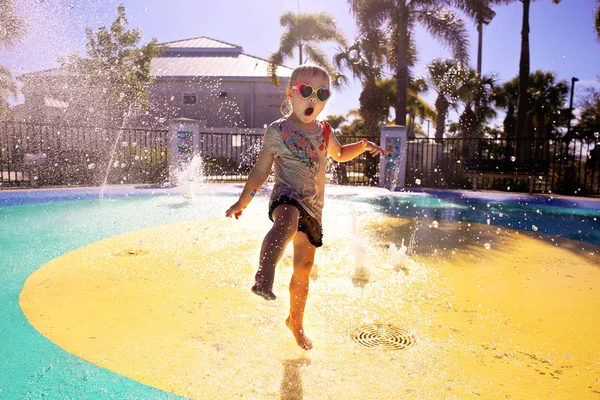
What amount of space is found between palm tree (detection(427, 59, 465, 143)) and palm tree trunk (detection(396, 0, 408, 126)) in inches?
312

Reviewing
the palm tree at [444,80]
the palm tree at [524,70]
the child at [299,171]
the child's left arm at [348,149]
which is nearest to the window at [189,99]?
the palm tree at [444,80]

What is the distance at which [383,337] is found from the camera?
9.49ft

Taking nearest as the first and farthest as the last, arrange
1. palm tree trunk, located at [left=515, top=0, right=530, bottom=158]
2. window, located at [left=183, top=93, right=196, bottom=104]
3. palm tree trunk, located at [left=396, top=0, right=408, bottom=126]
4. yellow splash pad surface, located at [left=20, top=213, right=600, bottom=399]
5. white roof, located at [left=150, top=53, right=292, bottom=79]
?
yellow splash pad surface, located at [left=20, top=213, right=600, bottom=399], palm tree trunk, located at [left=396, top=0, right=408, bottom=126], palm tree trunk, located at [left=515, top=0, right=530, bottom=158], white roof, located at [left=150, top=53, right=292, bottom=79], window, located at [left=183, top=93, right=196, bottom=104]

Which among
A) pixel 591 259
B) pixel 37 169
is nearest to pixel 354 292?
pixel 591 259

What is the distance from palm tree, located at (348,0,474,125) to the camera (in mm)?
17297

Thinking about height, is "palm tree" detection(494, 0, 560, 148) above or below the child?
above

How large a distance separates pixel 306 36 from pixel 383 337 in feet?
71.3

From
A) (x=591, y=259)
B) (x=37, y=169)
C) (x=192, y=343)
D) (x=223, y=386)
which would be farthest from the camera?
(x=37, y=169)

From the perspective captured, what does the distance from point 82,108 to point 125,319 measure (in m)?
21.3

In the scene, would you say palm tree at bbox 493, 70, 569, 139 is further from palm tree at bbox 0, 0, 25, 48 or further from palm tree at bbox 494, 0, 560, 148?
palm tree at bbox 0, 0, 25, 48

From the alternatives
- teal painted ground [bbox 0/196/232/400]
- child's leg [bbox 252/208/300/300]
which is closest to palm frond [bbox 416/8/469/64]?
teal painted ground [bbox 0/196/232/400]

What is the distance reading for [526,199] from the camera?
12492 millimetres

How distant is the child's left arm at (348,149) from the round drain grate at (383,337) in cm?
114

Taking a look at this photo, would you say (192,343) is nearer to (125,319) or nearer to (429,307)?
(125,319)
